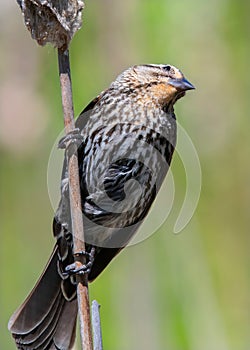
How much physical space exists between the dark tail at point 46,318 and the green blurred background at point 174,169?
63 mm

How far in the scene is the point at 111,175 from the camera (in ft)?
8.45

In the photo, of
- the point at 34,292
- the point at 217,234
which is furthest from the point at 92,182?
the point at 217,234

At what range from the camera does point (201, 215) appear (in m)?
2.97

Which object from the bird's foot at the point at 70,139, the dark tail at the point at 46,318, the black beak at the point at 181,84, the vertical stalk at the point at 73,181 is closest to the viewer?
the vertical stalk at the point at 73,181

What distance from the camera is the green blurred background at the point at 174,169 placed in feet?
8.43

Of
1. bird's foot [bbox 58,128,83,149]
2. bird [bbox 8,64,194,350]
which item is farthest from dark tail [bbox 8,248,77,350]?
bird's foot [bbox 58,128,83,149]

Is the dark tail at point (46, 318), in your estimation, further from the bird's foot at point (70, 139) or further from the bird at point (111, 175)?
the bird's foot at point (70, 139)

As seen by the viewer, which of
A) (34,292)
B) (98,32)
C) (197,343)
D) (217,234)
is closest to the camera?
(197,343)

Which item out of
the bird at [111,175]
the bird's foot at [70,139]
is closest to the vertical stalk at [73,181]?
the bird's foot at [70,139]

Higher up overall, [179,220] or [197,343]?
[179,220]

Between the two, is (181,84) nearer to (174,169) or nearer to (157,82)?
(157,82)

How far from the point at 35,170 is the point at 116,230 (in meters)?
0.30

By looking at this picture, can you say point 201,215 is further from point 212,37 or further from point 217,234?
point 212,37

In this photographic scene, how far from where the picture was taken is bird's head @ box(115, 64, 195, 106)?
8.33 ft
